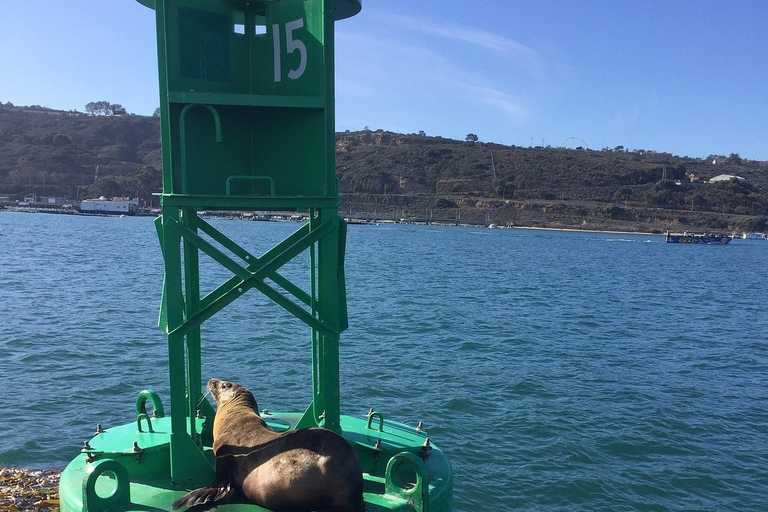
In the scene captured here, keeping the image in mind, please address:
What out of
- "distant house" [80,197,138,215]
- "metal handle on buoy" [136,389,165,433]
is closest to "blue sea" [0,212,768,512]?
"metal handle on buoy" [136,389,165,433]

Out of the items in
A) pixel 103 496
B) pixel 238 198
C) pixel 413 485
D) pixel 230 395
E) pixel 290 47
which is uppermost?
pixel 290 47

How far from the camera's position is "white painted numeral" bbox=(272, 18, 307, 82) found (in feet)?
22.2

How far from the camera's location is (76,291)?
33.0m

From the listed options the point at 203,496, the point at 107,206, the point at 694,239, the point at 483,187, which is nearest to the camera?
the point at 203,496

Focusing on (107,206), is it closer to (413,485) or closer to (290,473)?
(413,485)

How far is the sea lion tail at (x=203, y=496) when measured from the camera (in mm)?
6047

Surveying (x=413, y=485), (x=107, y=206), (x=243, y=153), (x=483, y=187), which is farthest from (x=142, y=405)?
(x=483, y=187)

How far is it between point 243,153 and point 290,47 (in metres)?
1.17

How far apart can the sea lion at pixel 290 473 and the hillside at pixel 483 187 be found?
159m

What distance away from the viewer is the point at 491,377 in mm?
18828

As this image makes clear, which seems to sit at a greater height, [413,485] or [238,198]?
[238,198]

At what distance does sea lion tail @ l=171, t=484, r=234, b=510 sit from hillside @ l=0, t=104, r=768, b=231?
160 m

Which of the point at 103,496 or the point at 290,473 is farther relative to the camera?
the point at 103,496

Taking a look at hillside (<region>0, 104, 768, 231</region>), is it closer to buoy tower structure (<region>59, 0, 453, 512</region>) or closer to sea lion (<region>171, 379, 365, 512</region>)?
buoy tower structure (<region>59, 0, 453, 512</region>)
